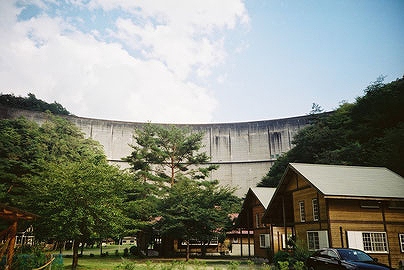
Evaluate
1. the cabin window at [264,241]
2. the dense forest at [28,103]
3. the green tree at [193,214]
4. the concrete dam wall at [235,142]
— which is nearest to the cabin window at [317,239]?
the cabin window at [264,241]

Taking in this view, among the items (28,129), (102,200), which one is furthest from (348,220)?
(28,129)

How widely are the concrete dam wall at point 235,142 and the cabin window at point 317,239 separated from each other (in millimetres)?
43654

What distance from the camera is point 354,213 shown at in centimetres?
1862

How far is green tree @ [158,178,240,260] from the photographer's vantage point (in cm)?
2836

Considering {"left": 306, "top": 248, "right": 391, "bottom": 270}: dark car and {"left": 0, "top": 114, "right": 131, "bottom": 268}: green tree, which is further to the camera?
{"left": 0, "top": 114, "right": 131, "bottom": 268}: green tree

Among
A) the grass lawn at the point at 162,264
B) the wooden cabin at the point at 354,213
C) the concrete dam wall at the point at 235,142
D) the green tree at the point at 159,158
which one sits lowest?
the grass lawn at the point at 162,264

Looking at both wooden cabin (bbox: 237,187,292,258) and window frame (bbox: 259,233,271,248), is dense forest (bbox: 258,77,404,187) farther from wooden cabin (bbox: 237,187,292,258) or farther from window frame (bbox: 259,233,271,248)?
window frame (bbox: 259,233,271,248)

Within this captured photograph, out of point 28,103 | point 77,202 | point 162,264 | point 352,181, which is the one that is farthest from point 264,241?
point 28,103

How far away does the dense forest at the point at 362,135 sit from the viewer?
3088 cm

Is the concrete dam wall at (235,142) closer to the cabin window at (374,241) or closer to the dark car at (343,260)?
the cabin window at (374,241)

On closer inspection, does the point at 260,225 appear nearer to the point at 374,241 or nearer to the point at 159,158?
the point at 374,241

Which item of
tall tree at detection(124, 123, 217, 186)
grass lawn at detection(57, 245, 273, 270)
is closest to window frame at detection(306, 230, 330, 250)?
grass lawn at detection(57, 245, 273, 270)

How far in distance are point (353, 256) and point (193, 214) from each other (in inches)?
653

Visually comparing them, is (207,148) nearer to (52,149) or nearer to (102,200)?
(52,149)
